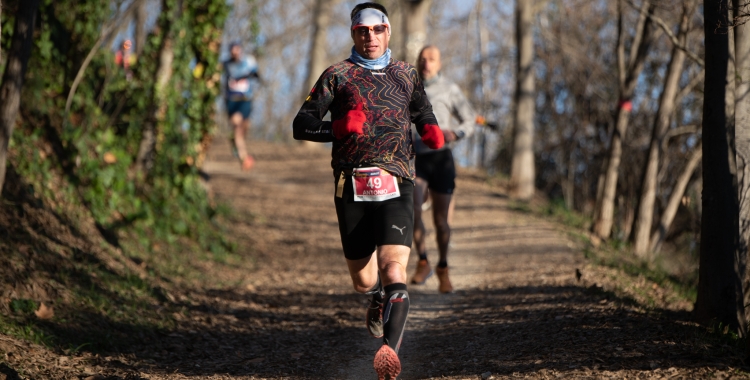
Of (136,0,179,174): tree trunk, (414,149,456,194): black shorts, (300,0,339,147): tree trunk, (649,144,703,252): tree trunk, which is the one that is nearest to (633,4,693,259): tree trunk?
(649,144,703,252): tree trunk

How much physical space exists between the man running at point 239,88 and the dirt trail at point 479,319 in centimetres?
200

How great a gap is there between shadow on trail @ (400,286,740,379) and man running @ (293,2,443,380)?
85 cm

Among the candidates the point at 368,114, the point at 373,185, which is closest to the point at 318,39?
the point at 368,114

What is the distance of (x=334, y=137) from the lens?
4.41 m

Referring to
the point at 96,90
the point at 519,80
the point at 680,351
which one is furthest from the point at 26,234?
the point at 519,80

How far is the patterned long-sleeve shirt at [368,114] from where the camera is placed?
4.41 metres

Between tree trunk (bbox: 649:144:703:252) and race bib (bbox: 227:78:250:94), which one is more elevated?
race bib (bbox: 227:78:250:94)

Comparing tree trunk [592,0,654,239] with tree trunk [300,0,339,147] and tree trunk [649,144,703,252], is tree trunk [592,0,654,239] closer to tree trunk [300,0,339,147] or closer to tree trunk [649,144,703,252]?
tree trunk [649,144,703,252]

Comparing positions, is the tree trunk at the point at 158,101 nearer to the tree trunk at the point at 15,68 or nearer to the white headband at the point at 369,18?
the tree trunk at the point at 15,68

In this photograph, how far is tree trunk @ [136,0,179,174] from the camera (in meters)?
Answer: 9.32

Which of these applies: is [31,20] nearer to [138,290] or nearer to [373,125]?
[138,290]

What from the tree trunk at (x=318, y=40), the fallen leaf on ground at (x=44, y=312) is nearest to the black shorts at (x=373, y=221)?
the fallen leaf on ground at (x=44, y=312)

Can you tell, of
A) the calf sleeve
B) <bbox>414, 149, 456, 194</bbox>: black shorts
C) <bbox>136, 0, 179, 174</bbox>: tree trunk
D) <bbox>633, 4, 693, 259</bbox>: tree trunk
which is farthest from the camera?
<bbox>633, 4, 693, 259</bbox>: tree trunk

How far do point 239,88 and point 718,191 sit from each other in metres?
9.85
